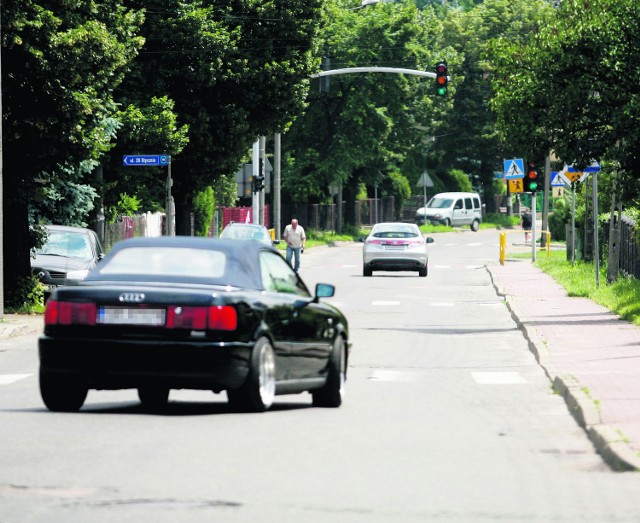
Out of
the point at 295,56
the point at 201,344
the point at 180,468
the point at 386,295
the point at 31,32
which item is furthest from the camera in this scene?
the point at 295,56

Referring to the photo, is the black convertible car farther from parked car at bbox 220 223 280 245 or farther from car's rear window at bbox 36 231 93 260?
parked car at bbox 220 223 280 245

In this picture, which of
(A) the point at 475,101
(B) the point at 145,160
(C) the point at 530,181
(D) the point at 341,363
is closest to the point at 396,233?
(C) the point at 530,181

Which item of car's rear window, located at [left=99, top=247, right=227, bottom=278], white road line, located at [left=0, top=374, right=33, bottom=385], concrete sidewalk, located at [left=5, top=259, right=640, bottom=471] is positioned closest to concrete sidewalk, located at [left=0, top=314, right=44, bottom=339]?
concrete sidewalk, located at [left=5, top=259, right=640, bottom=471]

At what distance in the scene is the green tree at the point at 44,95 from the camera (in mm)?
25531

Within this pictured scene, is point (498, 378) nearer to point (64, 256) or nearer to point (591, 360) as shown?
point (591, 360)

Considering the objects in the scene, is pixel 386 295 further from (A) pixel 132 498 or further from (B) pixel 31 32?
(A) pixel 132 498

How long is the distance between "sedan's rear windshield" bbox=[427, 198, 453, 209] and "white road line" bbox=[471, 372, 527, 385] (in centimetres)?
7825

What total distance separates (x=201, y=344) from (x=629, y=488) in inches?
159

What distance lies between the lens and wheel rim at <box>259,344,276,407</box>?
41.2ft

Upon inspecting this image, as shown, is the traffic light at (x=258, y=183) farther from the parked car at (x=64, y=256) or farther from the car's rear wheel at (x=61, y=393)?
the car's rear wheel at (x=61, y=393)

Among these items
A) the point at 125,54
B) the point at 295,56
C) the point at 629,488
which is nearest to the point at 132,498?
the point at 629,488

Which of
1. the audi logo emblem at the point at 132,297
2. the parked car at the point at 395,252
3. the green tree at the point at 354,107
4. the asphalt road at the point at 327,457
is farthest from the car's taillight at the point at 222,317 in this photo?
the green tree at the point at 354,107

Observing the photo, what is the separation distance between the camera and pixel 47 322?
12.4m

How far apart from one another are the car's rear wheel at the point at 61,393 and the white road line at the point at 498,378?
532cm
